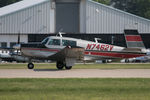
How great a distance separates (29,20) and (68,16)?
7.42 meters

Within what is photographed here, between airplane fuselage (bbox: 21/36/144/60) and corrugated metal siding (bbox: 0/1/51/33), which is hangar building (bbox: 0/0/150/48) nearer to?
corrugated metal siding (bbox: 0/1/51/33)

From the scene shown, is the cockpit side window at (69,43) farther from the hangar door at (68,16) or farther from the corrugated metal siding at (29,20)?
the hangar door at (68,16)

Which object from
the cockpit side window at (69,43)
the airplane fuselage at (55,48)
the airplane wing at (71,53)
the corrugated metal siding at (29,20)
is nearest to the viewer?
the airplane wing at (71,53)

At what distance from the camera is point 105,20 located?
5041cm

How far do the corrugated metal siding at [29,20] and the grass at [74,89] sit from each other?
34.3m

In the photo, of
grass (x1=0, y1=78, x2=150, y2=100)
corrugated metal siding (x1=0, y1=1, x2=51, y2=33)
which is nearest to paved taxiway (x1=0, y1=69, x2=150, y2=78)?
grass (x1=0, y1=78, x2=150, y2=100)

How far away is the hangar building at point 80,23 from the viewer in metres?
50.3

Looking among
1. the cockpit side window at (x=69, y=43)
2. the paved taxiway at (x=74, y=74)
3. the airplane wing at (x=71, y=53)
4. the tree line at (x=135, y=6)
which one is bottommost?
the paved taxiway at (x=74, y=74)

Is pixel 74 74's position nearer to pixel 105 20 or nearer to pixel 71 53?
pixel 71 53

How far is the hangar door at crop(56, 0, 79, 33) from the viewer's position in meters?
52.8

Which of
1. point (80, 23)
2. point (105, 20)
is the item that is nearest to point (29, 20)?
point (80, 23)

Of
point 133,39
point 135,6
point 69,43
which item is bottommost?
point 69,43

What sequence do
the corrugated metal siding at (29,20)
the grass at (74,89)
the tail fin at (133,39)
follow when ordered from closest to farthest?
the grass at (74,89)
the tail fin at (133,39)
the corrugated metal siding at (29,20)

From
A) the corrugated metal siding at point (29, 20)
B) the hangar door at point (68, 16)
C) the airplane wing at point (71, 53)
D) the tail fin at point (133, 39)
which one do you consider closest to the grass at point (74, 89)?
the airplane wing at point (71, 53)
